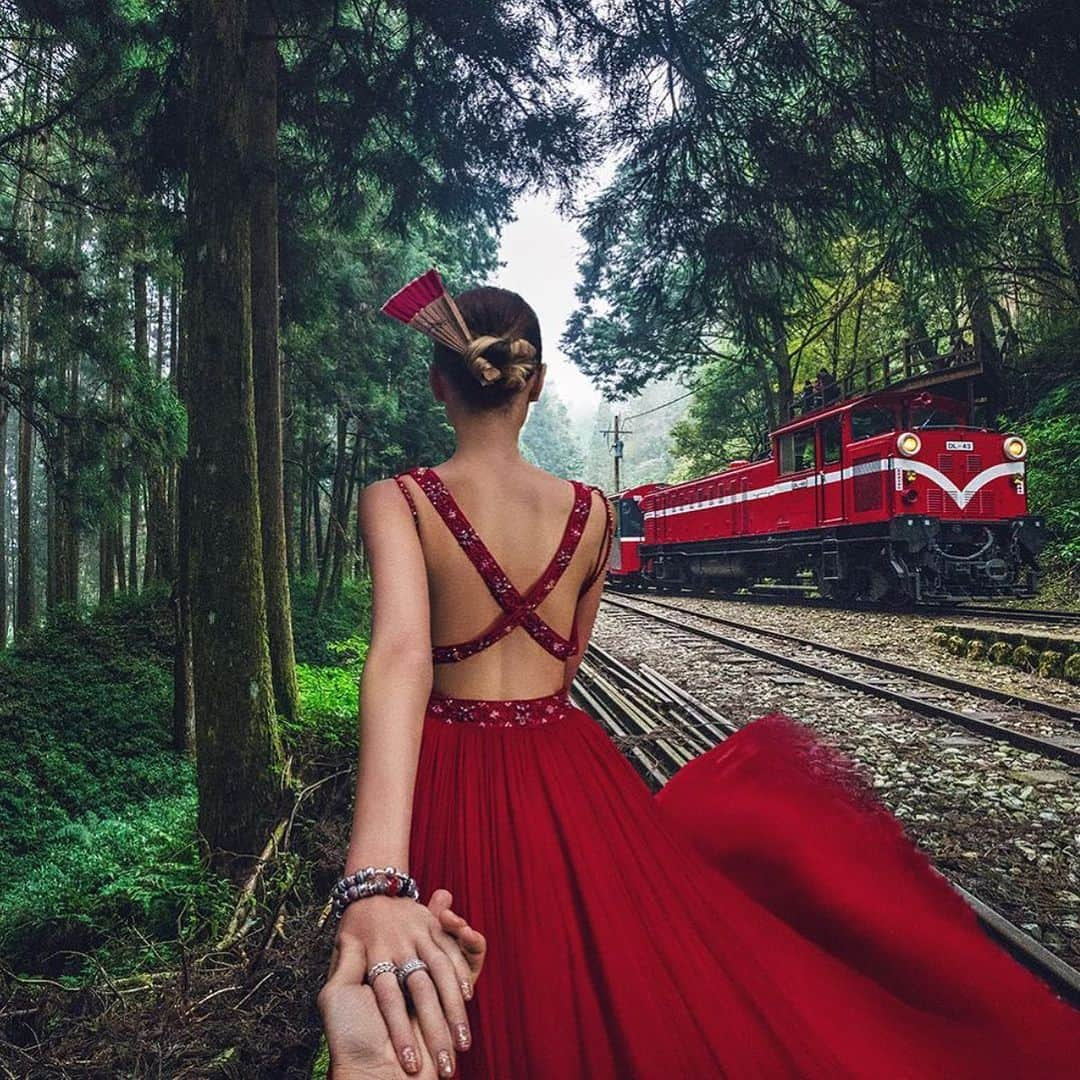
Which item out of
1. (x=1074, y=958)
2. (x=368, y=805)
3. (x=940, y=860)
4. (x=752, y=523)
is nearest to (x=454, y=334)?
(x=368, y=805)

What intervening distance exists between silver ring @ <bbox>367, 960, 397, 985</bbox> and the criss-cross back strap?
0.60 metres

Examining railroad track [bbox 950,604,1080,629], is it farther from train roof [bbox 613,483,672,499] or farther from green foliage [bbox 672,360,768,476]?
green foliage [bbox 672,360,768,476]

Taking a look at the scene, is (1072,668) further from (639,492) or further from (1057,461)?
(639,492)

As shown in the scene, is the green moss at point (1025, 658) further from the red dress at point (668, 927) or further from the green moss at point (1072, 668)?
the red dress at point (668, 927)

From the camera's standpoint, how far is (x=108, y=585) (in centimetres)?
1712

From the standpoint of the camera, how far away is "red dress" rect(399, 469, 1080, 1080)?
45.8 inches

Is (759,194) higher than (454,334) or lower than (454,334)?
higher

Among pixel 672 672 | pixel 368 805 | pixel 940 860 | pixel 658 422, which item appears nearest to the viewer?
pixel 368 805

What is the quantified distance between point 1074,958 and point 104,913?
439 cm

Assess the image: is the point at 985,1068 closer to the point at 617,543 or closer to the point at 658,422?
the point at 617,543

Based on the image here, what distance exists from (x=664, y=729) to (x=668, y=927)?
187 inches

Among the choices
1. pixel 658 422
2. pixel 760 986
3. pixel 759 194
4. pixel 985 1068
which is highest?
pixel 658 422

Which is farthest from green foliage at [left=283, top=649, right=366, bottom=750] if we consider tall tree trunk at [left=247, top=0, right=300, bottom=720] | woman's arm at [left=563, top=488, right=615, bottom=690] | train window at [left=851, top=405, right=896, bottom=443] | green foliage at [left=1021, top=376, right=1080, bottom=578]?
green foliage at [left=1021, top=376, right=1080, bottom=578]

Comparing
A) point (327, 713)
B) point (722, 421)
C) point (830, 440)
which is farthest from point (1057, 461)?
point (327, 713)
